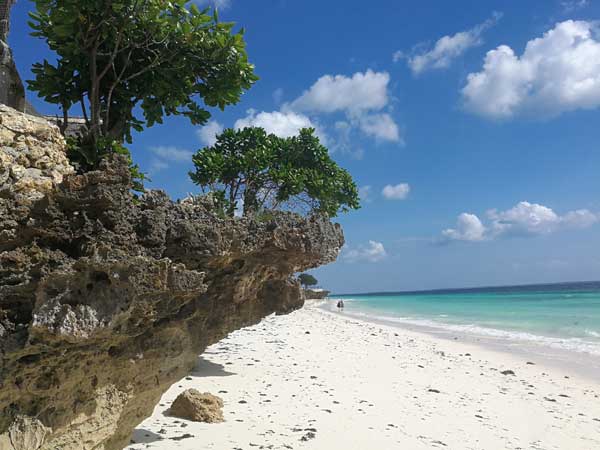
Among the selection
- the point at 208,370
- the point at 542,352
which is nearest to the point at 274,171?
the point at 208,370

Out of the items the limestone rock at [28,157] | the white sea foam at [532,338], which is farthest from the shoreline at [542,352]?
the limestone rock at [28,157]

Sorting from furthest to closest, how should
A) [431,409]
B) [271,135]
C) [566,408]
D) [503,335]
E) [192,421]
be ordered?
[503,335]
[271,135]
[566,408]
[431,409]
[192,421]

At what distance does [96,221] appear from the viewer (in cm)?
284

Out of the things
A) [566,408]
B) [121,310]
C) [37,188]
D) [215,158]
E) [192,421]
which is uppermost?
[215,158]

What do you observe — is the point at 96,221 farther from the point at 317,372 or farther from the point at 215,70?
the point at 317,372

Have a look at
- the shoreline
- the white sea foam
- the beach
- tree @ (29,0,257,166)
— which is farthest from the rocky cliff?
the white sea foam

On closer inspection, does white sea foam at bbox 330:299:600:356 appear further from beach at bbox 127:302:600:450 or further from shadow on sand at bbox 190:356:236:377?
shadow on sand at bbox 190:356:236:377

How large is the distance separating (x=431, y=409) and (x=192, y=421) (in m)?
4.65

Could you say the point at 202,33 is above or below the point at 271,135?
below

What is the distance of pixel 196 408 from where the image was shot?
22.0 feet

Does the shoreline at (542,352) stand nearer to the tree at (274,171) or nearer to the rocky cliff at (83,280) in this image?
the tree at (274,171)

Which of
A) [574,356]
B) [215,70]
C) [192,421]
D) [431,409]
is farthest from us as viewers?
[574,356]

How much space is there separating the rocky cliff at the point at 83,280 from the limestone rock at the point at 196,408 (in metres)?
2.95

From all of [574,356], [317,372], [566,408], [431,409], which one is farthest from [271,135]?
[574,356]
